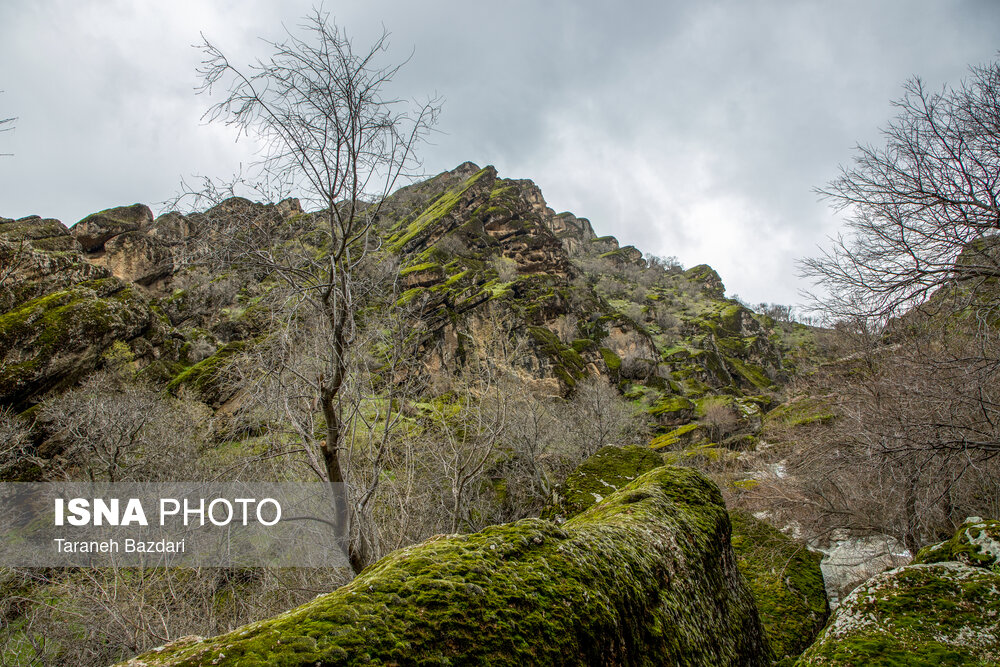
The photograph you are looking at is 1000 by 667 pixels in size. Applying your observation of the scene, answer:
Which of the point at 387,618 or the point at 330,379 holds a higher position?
the point at 330,379

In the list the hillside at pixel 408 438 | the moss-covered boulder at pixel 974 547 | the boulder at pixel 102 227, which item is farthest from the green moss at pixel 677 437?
the boulder at pixel 102 227

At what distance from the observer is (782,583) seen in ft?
20.9

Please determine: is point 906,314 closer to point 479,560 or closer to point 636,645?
point 636,645

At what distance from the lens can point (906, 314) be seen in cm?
750

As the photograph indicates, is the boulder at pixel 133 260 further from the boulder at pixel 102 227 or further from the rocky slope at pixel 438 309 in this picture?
the boulder at pixel 102 227

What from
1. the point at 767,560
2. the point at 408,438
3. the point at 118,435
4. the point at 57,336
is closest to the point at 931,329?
the point at 767,560

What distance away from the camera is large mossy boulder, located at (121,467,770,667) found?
119cm

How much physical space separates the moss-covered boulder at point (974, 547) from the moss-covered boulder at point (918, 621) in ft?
0.84

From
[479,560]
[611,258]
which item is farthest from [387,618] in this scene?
[611,258]

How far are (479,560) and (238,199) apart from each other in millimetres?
4567

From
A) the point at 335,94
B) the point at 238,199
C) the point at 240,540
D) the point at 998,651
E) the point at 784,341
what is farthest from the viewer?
the point at 784,341

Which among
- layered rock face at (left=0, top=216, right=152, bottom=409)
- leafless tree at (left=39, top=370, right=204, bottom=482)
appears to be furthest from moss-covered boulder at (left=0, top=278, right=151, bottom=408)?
leafless tree at (left=39, top=370, right=204, bottom=482)

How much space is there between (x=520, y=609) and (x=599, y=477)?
6119mm

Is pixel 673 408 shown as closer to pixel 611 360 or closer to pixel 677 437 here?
pixel 611 360
